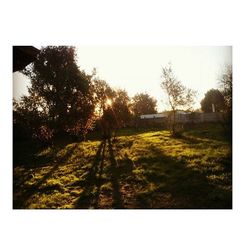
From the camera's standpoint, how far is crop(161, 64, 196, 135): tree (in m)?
8.19

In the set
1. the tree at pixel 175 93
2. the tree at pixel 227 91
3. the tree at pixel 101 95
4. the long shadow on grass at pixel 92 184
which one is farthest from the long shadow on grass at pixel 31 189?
the tree at pixel 227 91

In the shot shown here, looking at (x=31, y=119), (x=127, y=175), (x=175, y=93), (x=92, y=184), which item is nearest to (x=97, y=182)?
(x=92, y=184)

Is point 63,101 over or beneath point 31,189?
over

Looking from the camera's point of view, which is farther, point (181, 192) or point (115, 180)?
point (115, 180)

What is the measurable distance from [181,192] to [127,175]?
169 cm

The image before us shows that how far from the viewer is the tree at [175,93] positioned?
26.9 ft

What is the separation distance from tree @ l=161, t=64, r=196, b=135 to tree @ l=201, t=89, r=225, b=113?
473mm

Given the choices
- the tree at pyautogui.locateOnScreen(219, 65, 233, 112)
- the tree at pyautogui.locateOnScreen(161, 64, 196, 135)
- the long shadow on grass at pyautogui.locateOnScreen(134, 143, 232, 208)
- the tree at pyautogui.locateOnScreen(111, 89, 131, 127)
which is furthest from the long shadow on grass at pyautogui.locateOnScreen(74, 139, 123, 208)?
the tree at pyautogui.locateOnScreen(219, 65, 233, 112)

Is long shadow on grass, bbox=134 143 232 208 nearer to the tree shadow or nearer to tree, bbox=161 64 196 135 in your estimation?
the tree shadow

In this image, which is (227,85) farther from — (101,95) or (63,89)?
(63,89)

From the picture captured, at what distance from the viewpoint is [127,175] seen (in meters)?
7.09
